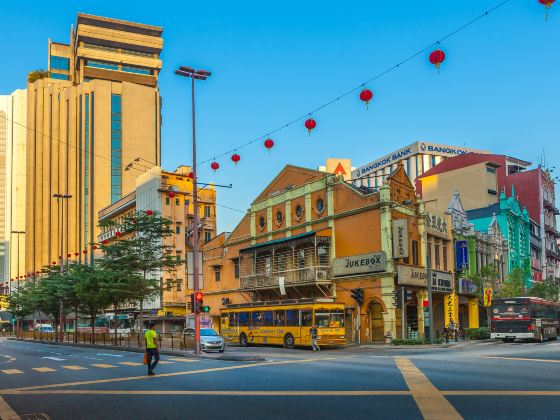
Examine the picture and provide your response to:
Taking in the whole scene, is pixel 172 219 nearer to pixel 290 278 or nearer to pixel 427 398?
pixel 290 278

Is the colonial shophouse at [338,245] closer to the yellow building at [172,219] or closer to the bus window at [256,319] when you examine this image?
the bus window at [256,319]

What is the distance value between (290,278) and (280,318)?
9537mm

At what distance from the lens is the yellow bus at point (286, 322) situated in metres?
38.2

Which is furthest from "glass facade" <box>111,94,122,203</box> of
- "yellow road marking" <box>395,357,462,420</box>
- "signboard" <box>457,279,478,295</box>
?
"yellow road marking" <box>395,357,462,420</box>

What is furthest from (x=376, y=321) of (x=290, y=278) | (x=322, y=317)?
(x=322, y=317)

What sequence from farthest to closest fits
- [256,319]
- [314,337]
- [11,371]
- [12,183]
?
[12,183], [256,319], [314,337], [11,371]

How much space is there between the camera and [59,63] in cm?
14388

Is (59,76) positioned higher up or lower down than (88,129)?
higher up

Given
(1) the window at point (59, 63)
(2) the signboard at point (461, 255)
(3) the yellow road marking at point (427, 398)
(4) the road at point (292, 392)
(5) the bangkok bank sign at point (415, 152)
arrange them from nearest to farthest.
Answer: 1. (3) the yellow road marking at point (427, 398)
2. (4) the road at point (292, 392)
3. (2) the signboard at point (461, 255)
4. (1) the window at point (59, 63)
5. (5) the bangkok bank sign at point (415, 152)

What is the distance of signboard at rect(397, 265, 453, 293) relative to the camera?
4378 centimetres

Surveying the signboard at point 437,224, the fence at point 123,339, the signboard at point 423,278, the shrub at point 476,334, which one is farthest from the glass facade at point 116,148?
the shrub at point 476,334

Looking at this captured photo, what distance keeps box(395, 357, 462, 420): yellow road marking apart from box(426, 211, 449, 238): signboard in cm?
2986

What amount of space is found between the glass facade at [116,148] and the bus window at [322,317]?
90617 mm

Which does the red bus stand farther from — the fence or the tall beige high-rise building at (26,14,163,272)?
the tall beige high-rise building at (26,14,163,272)
